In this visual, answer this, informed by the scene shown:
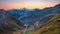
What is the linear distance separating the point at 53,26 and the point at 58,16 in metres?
0.21

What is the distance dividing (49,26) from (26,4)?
0.63 metres

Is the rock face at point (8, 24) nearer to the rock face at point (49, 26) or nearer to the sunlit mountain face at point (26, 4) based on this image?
the sunlit mountain face at point (26, 4)

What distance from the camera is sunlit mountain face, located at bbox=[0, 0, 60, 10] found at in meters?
2.87

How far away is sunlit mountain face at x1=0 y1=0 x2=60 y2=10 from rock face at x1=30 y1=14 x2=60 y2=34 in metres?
0.28

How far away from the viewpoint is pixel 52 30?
108 inches

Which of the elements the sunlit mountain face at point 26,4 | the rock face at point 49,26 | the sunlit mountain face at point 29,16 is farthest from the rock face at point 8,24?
the rock face at point 49,26

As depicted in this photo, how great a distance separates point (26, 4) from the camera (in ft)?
9.59

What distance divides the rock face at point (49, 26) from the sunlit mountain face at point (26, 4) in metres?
0.28

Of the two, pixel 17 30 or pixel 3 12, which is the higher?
pixel 3 12

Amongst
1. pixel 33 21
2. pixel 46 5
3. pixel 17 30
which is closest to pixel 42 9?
pixel 46 5

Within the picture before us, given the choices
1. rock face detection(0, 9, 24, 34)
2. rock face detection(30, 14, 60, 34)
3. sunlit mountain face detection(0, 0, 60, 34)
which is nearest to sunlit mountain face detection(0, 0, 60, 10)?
sunlit mountain face detection(0, 0, 60, 34)

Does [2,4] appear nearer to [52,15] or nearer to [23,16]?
[23,16]

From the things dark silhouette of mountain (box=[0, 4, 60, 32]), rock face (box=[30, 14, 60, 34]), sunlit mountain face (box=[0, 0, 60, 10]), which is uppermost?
sunlit mountain face (box=[0, 0, 60, 10])

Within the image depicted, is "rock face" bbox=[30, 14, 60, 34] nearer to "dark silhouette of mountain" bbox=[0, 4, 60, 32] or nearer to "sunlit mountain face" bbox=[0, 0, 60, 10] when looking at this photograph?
"dark silhouette of mountain" bbox=[0, 4, 60, 32]
